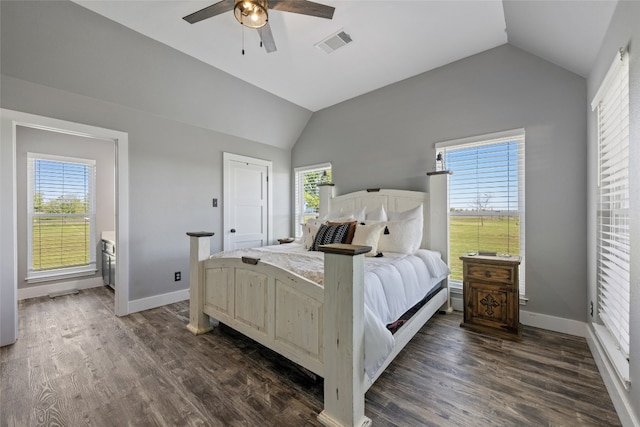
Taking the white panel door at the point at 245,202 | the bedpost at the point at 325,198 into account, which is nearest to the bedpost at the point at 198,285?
the white panel door at the point at 245,202

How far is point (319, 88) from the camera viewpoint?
3902 millimetres

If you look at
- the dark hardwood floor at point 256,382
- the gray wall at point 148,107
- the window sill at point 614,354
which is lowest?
the dark hardwood floor at point 256,382

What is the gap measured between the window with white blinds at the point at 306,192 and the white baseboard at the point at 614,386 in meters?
3.73

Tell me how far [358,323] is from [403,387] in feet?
2.61

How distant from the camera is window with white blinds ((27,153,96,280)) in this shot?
3992 mm

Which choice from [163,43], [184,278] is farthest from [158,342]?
[163,43]

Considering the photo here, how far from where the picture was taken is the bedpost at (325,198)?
14.1 ft

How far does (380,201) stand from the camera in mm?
3715

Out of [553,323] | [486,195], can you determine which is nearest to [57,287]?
[486,195]

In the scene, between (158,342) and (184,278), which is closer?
(158,342)

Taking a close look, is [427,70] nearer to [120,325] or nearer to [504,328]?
[504,328]

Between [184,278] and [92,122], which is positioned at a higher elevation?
[92,122]

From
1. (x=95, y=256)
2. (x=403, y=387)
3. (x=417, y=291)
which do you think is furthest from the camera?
(x=95, y=256)

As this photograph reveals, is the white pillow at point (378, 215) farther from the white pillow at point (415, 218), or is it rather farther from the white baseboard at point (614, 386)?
the white baseboard at point (614, 386)
